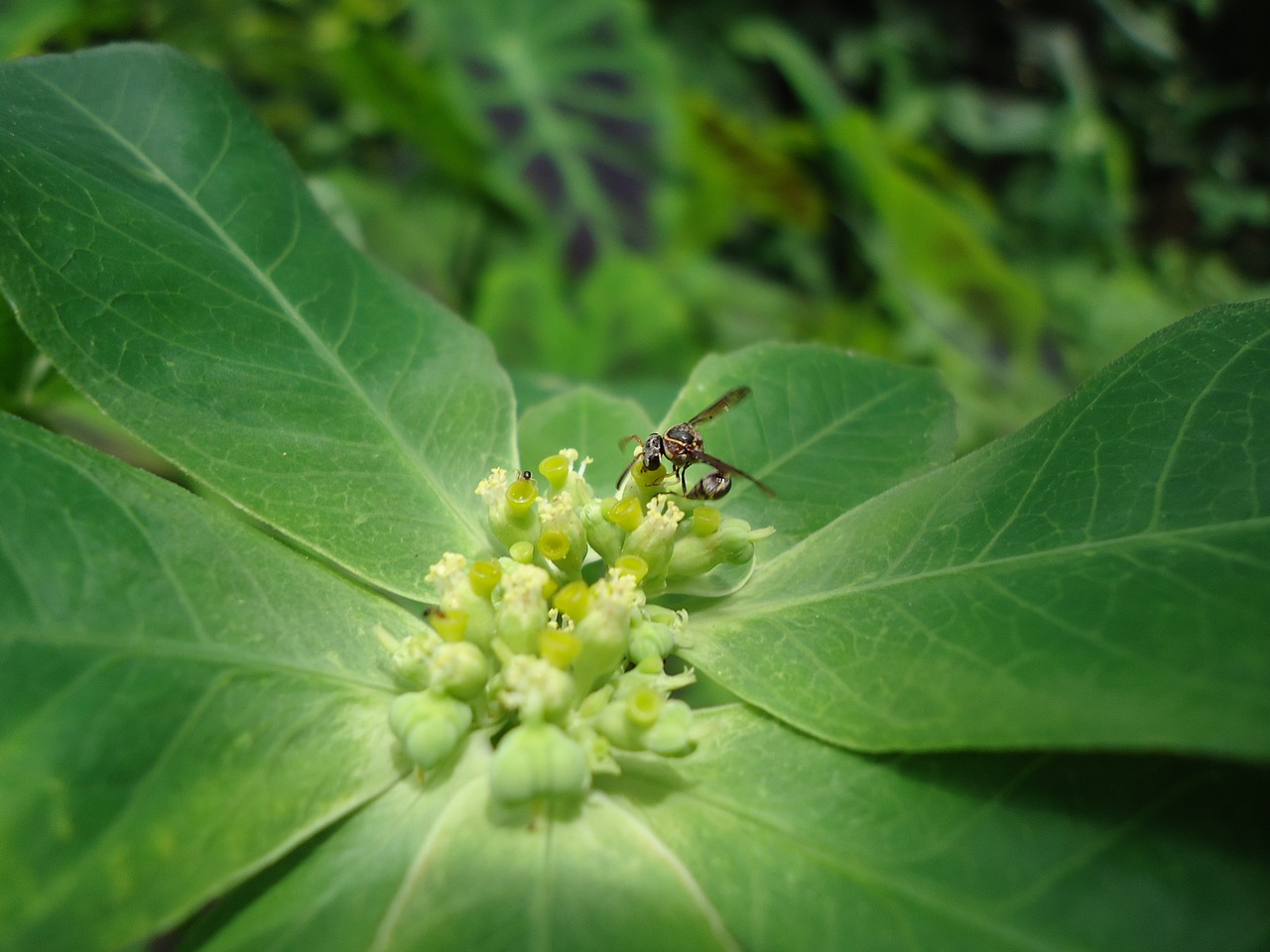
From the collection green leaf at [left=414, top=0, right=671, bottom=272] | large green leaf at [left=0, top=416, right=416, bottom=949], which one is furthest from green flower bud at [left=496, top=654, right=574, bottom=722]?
green leaf at [left=414, top=0, right=671, bottom=272]

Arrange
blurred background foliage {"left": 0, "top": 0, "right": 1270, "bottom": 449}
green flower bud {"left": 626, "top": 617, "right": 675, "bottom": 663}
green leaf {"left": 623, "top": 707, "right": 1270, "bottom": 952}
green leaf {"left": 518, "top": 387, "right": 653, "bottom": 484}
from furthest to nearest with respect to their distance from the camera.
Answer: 1. blurred background foliage {"left": 0, "top": 0, "right": 1270, "bottom": 449}
2. green leaf {"left": 518, "top": 387, "right": 653, "bottom": 484}
3. green flower bud {"left": 626, "top": 617, "right": 675, "bottom": 663}
4. green leaf {"left": 623, "top": 707, "right": 1270, "bottom": 952}

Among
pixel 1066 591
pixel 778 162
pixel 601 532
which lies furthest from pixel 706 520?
pixel 778 162

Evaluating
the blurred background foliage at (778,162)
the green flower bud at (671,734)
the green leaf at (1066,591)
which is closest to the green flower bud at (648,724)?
the green flower bud at (671,734)

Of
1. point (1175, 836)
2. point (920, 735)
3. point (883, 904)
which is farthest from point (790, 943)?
point (1175, 836)

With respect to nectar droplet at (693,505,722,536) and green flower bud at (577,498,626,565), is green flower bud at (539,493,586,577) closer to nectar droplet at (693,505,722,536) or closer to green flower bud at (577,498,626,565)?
green flower bud at (577,498,626,565)

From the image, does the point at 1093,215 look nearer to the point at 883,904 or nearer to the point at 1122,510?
the point at 1122,510

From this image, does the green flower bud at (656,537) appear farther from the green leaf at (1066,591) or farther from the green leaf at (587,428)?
the green leaf at (587,428)
